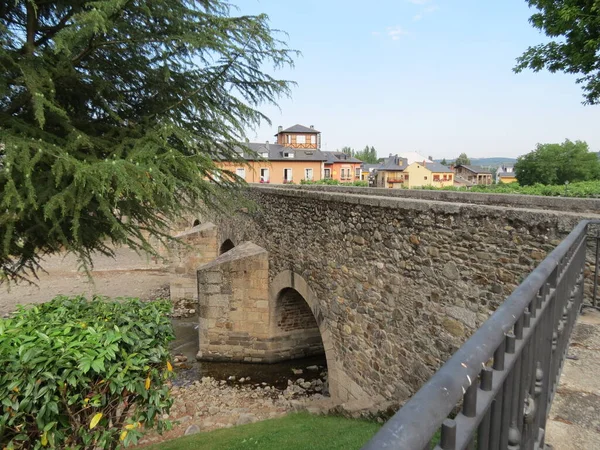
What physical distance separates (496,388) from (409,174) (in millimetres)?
56794

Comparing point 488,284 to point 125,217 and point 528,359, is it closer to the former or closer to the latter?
point 528,359

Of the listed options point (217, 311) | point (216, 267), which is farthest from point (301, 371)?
point (216, 267)

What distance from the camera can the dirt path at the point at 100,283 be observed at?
63.5ft

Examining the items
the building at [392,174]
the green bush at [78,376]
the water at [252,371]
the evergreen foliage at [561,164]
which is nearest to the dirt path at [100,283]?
the water at [252,371]

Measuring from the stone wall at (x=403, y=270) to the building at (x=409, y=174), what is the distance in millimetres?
46638

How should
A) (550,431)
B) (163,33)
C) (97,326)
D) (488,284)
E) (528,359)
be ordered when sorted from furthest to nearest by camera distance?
(163,33) → (488,284) → (97,326) → (550,431) → (528,359)

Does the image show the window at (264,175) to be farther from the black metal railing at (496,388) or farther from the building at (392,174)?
the black metal railing at (496,388)

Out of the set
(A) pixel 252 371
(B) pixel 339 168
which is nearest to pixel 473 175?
(B) pixel 339 168

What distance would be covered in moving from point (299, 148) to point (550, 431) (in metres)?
43.3

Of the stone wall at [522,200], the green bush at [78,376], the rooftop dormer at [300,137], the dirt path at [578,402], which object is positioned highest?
the rooftop dormer at [300,137]

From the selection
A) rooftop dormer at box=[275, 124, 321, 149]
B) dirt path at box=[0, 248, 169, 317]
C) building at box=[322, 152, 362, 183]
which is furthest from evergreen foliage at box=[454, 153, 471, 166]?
dirt path at box=[0, 248, 169, 317]

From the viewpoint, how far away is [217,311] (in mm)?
11820

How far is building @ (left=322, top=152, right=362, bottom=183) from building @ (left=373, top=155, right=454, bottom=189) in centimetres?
404

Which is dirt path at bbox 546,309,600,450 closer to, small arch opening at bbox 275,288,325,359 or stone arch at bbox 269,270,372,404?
stone arch at bbox 269,270,372,404
